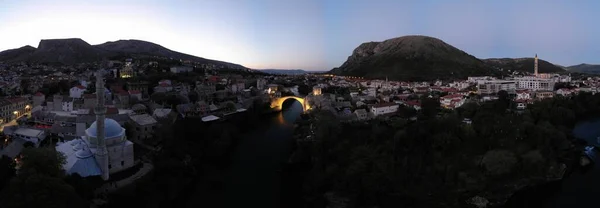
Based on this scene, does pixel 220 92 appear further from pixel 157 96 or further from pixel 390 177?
pixel 390 177

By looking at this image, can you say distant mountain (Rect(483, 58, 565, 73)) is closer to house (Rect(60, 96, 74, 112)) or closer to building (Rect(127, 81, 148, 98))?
building (Rect(127, 81, 148, 98))

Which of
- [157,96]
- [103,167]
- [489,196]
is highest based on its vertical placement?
[157,96]

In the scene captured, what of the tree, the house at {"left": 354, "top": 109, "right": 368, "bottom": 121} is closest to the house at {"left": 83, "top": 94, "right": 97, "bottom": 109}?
the tree

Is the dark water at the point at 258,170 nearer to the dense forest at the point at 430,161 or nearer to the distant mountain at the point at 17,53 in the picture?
the dense forest at the point at 430,161

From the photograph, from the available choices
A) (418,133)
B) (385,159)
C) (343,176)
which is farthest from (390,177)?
(418,133)

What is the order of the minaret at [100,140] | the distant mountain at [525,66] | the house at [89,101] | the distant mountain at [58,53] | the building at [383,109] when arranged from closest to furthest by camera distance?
1. the minaret at [100,140]
2. the house at [89,101]
3. the building at [383,109]
4. the distant mountain at [58,53]
5. the distant mountain at [525,66]

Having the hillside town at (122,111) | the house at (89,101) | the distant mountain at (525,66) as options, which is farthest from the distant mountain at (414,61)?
the house at (89,101)

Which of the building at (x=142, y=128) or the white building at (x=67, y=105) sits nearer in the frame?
the building at (x=142, y=128)
